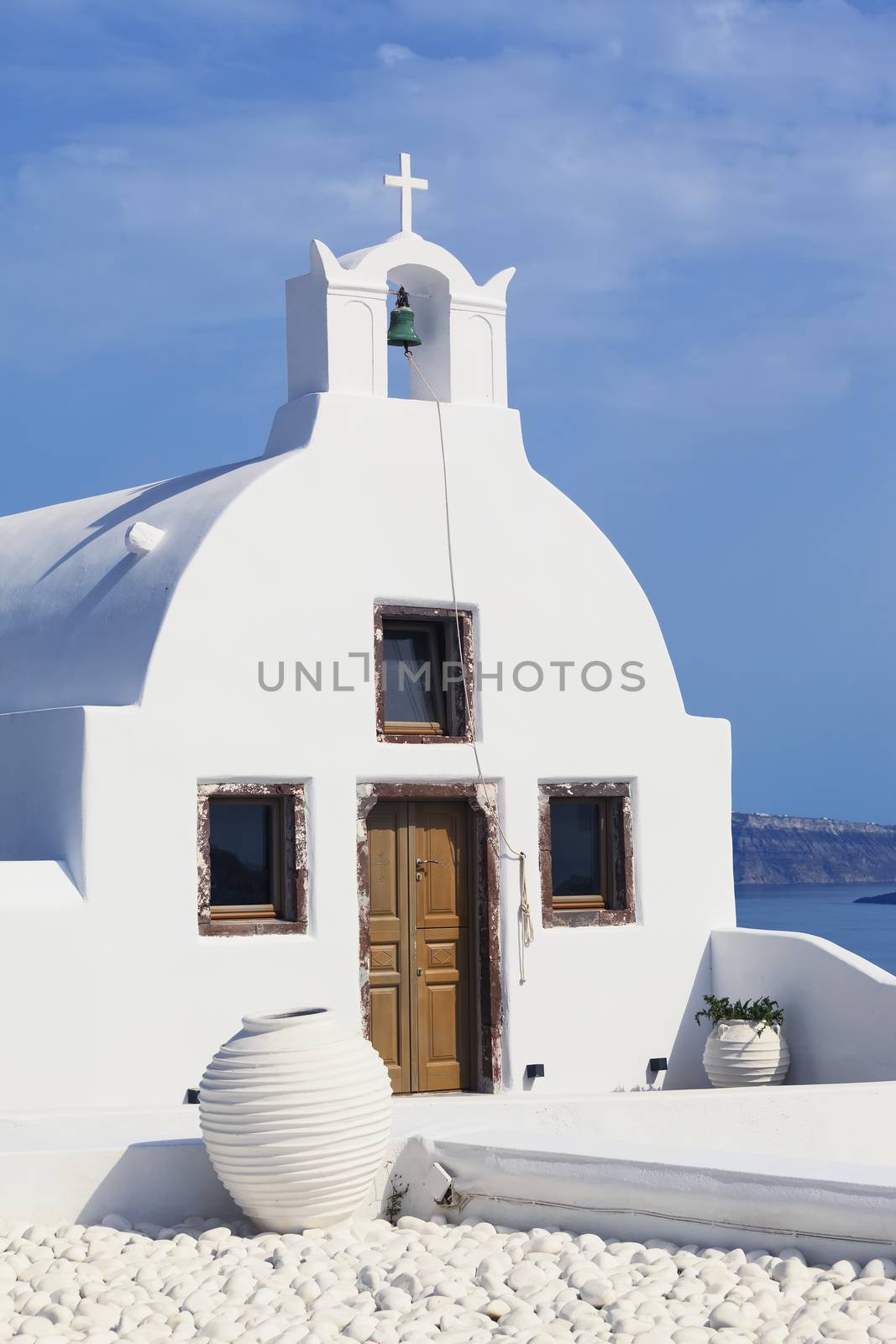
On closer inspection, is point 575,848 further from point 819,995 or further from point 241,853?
point 241,853

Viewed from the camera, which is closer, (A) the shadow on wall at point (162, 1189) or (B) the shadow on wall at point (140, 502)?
(A) the shadow on wall at point (162, 1189)

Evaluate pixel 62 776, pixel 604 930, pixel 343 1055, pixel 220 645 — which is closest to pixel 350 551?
pixel 220 645

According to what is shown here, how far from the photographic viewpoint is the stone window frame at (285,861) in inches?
394

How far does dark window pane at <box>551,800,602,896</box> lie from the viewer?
11312mm

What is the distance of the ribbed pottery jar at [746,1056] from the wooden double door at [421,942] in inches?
60.9

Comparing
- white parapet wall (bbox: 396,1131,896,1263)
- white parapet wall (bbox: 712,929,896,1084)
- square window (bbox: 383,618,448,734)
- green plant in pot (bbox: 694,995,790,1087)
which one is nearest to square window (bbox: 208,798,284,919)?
square window (bbox: 383,618,448,734)

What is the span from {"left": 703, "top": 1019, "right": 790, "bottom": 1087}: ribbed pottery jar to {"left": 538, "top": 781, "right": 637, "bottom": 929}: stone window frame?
0.93 meters

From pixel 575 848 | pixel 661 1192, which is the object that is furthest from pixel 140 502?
pixel 661 1192

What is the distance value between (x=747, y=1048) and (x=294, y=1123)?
4.39 meters

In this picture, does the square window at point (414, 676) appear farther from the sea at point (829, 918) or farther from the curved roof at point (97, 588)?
the sea at point (829, 918)

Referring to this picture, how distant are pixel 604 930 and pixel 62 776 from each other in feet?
11.6

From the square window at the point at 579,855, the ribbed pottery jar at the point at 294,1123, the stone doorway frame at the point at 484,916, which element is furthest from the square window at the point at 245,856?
the ribbed pottery jar at the point at 294,1123

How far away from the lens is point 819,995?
1105cm

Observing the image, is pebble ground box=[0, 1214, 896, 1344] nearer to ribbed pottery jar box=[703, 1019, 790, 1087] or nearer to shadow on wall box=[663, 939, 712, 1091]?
ribbed pottery jar box=[703, 1019, 790, 1087]
